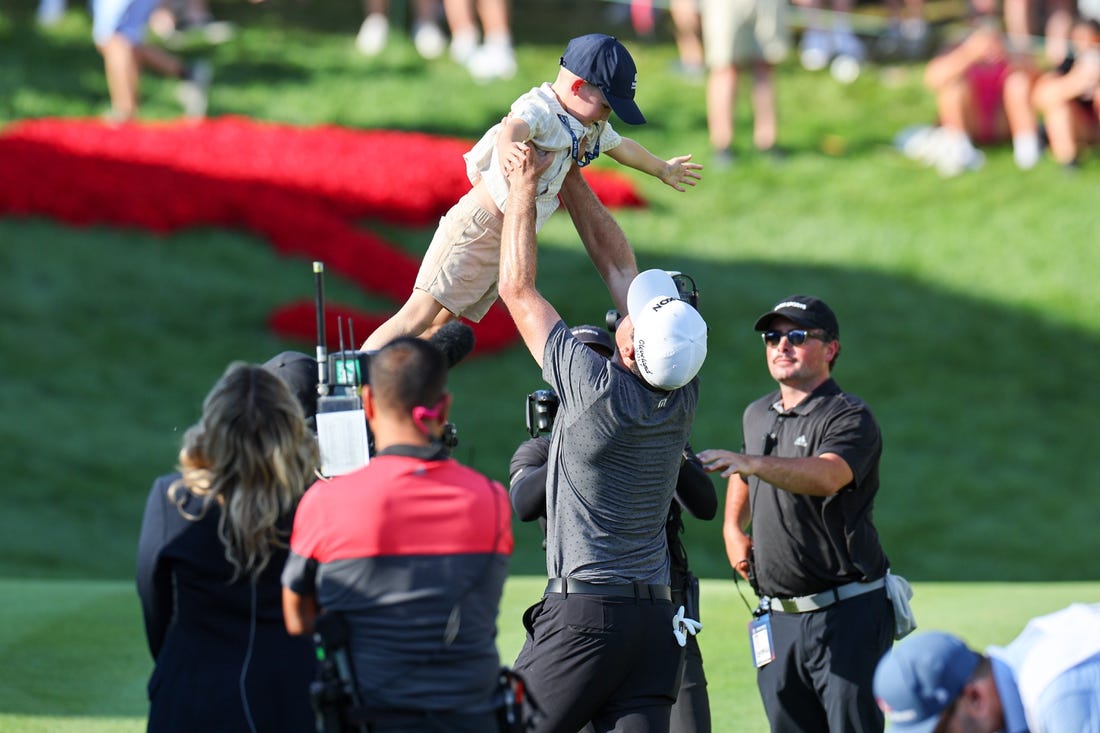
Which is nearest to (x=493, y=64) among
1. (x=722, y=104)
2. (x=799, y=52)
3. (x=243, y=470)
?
(x=722, y=104)

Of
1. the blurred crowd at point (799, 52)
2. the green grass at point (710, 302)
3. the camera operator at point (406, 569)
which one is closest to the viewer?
the camera operator at point (406, 569)

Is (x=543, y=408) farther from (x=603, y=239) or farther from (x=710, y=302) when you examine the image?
(x=710, y=302)

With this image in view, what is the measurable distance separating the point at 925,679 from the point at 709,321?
44.1ft

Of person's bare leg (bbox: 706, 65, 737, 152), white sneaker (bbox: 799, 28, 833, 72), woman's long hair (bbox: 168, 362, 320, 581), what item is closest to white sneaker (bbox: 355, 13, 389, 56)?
person's bare leg (bbox: 706, 65, 737, 152)

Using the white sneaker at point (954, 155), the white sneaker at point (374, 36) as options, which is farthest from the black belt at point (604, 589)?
the white sneaker at point (374, 36)

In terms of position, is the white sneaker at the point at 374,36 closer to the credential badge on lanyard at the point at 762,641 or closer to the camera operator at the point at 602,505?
the credential badge on lanyard at the point at 762,641

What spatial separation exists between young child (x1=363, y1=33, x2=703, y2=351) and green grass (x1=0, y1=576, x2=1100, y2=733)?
2.96 m

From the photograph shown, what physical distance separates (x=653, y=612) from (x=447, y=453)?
4.34 feet

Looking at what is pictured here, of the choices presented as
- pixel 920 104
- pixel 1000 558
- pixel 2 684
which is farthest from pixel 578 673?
pixel 920 104

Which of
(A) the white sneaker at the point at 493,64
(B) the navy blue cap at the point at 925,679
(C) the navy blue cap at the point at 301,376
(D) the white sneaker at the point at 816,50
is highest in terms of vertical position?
(D) the white sneaker at the point at 816,50

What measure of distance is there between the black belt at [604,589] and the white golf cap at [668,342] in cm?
75

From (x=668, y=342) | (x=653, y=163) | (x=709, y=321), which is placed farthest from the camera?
(x=709, y=321)

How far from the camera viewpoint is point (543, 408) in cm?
615

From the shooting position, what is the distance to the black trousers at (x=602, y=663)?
5.66 metres
